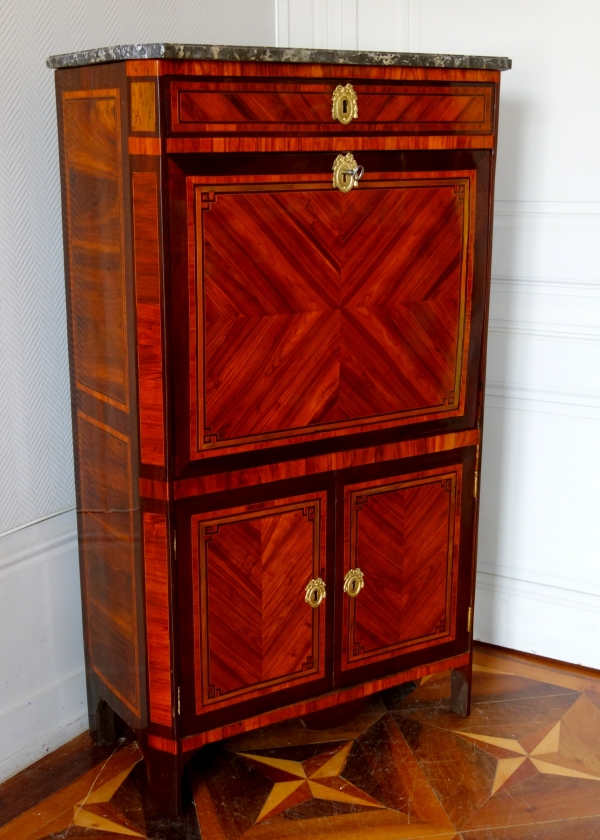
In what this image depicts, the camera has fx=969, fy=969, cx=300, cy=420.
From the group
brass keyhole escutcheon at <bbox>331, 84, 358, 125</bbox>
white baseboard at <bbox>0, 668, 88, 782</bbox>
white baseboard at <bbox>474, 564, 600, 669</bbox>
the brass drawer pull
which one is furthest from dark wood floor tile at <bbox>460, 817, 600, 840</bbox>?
brass keyhole escutcheon at <bbox>331, 84, 358, 125</bbox>

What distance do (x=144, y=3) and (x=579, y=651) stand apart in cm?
187

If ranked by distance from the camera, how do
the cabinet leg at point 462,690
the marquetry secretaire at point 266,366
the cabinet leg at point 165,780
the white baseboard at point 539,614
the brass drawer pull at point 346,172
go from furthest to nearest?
the white baseboard at point 539,614, the cabinet leg at point 462,690, the cabinet leg at point 165,780, the brass drawer pull at point 346,172, the marquetry secretaire at point 266,366

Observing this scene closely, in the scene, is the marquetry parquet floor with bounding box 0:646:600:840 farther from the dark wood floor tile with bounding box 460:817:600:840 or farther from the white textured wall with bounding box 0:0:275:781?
the white textured wall with bounding box 0:0:275:781

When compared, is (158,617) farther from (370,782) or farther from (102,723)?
(370,782)

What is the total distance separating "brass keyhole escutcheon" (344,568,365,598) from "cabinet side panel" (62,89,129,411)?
1.91ft

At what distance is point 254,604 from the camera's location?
1.88 meters

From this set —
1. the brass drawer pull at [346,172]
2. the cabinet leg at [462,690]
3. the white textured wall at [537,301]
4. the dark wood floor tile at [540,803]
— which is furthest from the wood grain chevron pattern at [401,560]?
the brass drawer pull at [346,172]

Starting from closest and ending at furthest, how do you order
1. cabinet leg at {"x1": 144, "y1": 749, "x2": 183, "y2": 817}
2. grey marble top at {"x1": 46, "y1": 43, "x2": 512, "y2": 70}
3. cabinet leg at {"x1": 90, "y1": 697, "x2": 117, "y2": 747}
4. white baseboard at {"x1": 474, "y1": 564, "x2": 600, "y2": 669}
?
grey marble top at {"x1": 46, "y1": 43, "x2": 512, "y2": 70} → cabinet leg at {"x1": 144, "y1": 749, "x2": 183, "y2": 817} → cabinet leg at {"x1": 90, "y1": 697, "x2": 117, "y2": 747} → white baseboard at {"x1": 474, "y1": 564, "x2": 600, "y2": 669}

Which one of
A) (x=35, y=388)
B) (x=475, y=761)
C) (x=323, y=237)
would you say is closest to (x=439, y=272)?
(x=323, y=237)

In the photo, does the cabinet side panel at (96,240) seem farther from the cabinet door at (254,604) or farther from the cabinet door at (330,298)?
the cabinet door at (254,604)

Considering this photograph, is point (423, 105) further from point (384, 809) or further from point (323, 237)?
point (384, 809)

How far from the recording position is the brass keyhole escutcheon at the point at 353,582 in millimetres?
1979

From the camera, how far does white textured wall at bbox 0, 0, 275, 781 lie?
6.23ft

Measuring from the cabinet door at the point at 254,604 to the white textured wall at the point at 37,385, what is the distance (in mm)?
439
